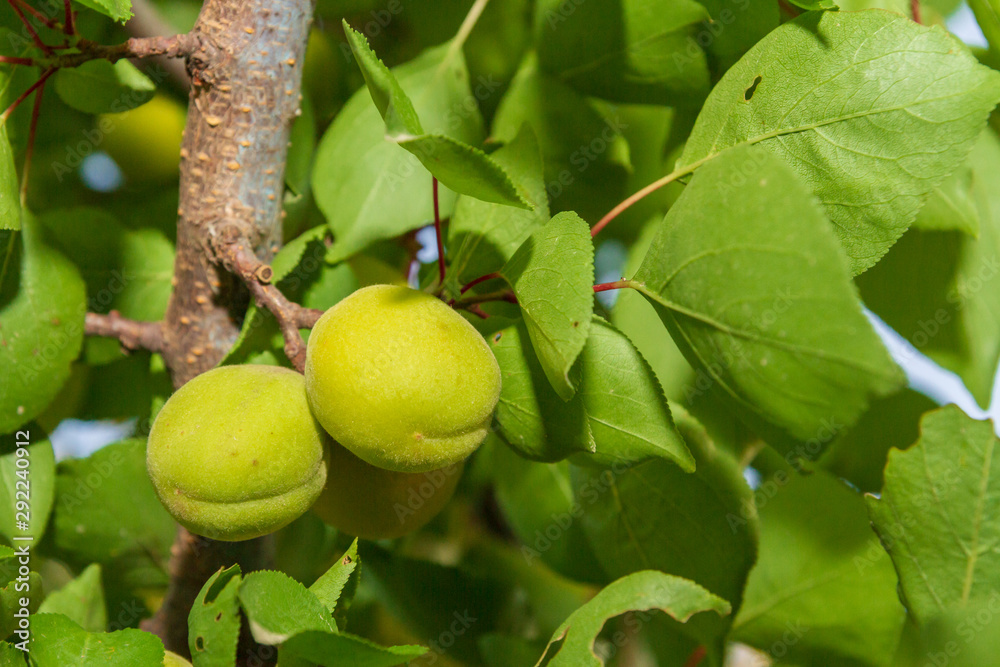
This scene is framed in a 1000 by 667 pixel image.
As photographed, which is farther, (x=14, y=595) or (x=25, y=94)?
(x=25, y=94)

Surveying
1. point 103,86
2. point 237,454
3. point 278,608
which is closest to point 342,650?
point 278,608

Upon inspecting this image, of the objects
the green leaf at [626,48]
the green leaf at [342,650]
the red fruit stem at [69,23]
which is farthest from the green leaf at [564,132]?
the green leaf at [342,650]

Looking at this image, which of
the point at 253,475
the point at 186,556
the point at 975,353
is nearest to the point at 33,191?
the point at 186,556

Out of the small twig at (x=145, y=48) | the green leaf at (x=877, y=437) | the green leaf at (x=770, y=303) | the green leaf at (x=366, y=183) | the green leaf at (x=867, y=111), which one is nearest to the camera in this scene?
the green leaf at (x=770, y=303)

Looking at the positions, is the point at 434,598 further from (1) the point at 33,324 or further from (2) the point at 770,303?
(2) the point at 770,303

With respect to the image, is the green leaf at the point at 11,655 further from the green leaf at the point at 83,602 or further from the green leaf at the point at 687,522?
the green leaf at the point at 687,522

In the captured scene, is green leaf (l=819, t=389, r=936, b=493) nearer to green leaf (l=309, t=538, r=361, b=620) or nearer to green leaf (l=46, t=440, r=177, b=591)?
green leaf (l=309, t=538, r=361, b=620)
